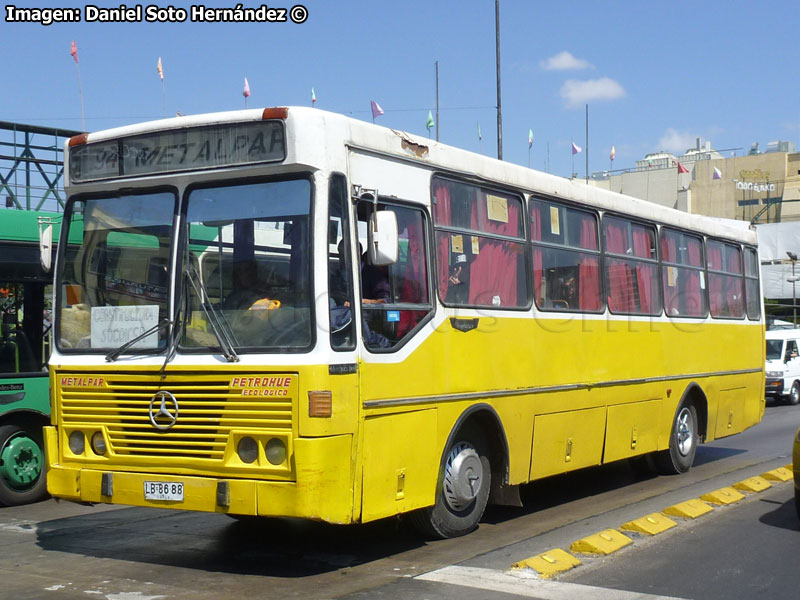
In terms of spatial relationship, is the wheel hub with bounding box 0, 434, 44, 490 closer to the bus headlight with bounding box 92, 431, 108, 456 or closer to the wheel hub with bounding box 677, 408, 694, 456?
the bus headlight with bounding box 92, 431, 108, 456

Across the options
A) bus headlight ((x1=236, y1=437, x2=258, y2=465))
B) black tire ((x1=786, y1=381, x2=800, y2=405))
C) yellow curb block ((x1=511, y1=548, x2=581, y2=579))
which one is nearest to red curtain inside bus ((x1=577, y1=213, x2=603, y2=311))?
yellow curb block ((x1=511, y1=548, x2=581, y2=579))

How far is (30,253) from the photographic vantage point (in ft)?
35.6

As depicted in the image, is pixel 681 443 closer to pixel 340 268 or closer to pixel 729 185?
pixel 340 268

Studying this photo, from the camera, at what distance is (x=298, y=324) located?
22.2 feet

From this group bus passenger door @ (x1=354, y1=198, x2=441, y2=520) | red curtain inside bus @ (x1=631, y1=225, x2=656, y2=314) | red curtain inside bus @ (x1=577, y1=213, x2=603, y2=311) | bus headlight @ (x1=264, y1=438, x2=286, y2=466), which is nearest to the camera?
bus headlight @ (x1=264, y1=438, x2=286, y2=466)

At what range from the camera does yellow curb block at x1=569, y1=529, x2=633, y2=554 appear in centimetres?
759

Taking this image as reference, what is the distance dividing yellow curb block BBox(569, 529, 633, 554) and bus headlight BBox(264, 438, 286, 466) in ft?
8.08

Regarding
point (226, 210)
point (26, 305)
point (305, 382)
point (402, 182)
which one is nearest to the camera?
point (305, 382)

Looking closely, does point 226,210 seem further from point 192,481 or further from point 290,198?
point 192,481

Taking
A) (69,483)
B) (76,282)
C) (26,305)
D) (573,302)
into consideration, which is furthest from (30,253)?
(573,302)

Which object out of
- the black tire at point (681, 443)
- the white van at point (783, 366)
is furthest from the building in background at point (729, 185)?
the black tire at point (681, 443)

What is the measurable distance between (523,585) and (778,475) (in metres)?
6.38

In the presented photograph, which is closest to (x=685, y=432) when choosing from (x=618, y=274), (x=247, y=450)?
(x=618, y=274)

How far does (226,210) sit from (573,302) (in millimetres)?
4225
